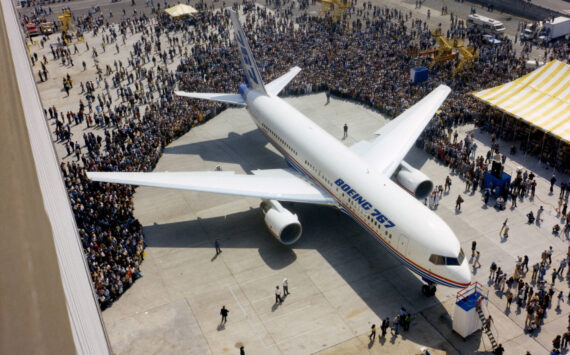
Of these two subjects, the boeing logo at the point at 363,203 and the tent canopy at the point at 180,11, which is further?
the tent canopy at the point at 180,11

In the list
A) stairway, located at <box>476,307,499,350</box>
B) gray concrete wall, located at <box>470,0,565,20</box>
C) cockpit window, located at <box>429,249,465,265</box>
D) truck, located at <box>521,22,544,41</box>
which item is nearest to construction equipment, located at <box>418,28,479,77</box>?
truck, located at <box>521,22,544,41</box>

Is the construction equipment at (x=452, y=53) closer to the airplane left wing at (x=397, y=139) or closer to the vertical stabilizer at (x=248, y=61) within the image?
the airplane left wing at (x=397, y=139)

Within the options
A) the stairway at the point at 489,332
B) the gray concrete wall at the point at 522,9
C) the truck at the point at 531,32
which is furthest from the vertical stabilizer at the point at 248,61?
the gray concrete wall at the point at 522,9

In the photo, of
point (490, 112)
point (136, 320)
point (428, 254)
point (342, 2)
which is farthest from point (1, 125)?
point (342, 2)

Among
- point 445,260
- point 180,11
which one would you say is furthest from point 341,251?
point 180,11

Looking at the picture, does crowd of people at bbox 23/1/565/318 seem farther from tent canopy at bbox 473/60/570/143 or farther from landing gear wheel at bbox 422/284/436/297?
landing gear wheel at bbox 422/284/436/297

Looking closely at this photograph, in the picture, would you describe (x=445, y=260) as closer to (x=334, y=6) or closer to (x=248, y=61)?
(x=248, y=61)

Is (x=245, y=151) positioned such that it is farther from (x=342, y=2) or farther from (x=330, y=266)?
(x=342, y=2)
